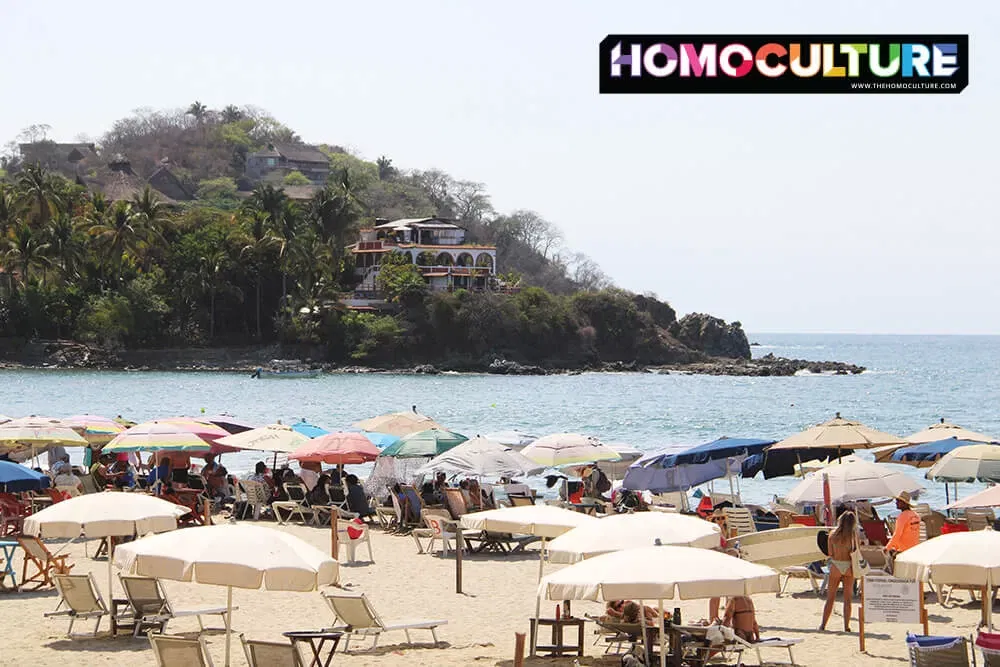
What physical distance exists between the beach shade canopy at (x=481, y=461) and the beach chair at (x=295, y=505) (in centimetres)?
220

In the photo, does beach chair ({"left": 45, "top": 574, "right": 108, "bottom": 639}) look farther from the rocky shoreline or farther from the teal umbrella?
the rocky shoreline

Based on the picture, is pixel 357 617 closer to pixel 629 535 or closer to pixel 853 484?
pixel 629 535

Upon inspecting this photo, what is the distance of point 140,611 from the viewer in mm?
11391

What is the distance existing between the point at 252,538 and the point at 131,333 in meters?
88.0

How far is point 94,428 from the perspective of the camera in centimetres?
2370

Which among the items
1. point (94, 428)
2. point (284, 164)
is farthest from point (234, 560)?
point (284, 164)

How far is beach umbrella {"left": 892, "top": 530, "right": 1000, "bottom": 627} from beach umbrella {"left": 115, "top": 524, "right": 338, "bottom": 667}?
14.6 feet

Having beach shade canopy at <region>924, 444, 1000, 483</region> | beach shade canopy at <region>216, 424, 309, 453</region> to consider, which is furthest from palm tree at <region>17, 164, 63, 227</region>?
beach shade canopy at <region>924, 444, 1000, 483</region>

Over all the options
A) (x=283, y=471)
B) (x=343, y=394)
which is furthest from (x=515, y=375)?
(x=283, y=471)

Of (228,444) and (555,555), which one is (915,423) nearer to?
(228,444)

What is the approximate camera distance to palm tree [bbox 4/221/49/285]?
90.8 metres

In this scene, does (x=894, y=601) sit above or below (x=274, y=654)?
above

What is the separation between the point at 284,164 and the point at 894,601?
154 meters

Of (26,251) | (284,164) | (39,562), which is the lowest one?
(39,562)
